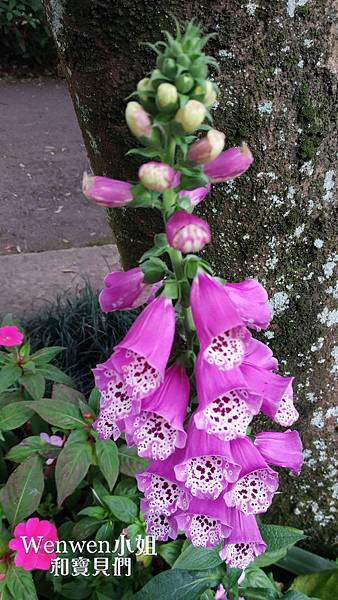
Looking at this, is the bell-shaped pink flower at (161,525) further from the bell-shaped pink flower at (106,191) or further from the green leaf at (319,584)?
the green leaf at (319,584)

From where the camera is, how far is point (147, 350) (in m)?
0.88

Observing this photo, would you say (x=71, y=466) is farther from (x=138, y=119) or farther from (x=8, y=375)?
(x=138, y=119)

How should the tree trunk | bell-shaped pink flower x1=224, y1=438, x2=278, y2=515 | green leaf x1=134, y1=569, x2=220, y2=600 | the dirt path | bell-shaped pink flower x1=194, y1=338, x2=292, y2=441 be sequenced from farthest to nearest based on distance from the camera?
the dirt path < green leaf x1=134, y1=569, x2=220, y2=600 < the tree trunk < bell-shaped pink flower x1=224, y1=438, x2=278, y2=515 < bell-shaped pink flower x1=194, y1=338, x2=292, y2=441

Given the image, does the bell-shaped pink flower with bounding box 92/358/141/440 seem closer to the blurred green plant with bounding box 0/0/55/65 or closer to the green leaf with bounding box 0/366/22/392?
the green leaf with bounding box 0/366/22/392

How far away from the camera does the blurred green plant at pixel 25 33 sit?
7844mm

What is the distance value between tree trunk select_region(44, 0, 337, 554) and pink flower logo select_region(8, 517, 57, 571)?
0.66 m

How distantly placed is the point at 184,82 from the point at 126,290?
321 millimetres

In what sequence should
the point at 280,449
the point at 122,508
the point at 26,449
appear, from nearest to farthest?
the point at 280,449, the point at 122,508, the point at 26,449

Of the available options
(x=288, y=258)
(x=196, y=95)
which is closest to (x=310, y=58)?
(x=288, y=258)

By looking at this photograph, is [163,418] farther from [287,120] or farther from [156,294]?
[287,120]

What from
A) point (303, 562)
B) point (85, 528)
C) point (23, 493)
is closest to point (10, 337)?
point (23, 493)

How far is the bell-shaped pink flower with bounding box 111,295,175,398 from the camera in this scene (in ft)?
2.86

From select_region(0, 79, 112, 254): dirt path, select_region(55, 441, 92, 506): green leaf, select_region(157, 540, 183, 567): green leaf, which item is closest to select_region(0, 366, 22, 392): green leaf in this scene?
select_region(55, 441, 92, 506): green leaf

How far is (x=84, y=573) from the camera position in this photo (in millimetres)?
1566
